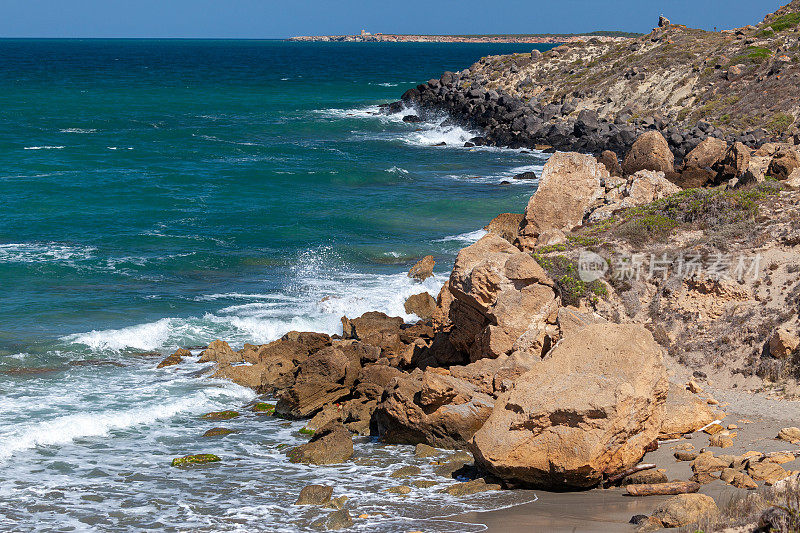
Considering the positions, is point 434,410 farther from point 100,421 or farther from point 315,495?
point 100,421

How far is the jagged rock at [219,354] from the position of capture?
1852 centimetres

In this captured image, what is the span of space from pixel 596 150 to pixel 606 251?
97.6 feet

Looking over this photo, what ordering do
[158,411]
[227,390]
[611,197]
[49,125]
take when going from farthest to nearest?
1. [49,125]
2. [611,197]
3. [227,390]
4. [158,411]

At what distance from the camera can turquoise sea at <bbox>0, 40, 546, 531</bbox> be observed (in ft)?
39.5

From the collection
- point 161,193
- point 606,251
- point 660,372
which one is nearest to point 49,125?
point 161,193

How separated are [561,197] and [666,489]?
39.5 ft

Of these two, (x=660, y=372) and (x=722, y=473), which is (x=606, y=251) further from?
(x=722, y=473)

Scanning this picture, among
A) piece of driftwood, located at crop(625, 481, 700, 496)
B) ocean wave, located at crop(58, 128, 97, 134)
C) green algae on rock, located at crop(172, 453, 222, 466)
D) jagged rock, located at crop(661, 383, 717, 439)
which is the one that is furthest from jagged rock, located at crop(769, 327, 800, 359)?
ocean wave, located at crop(58, 128, 97, 134)

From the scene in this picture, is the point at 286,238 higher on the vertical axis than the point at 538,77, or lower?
lower

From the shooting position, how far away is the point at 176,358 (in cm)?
1881

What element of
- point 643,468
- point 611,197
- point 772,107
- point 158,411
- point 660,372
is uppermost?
point 772,107

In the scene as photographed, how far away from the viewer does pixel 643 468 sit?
10.8m

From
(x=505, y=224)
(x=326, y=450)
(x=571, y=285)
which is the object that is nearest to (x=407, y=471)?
(x=326, y=450)

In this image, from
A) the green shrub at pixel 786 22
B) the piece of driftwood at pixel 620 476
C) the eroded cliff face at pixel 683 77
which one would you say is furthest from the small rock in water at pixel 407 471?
the green shrub at pixel 786 22
